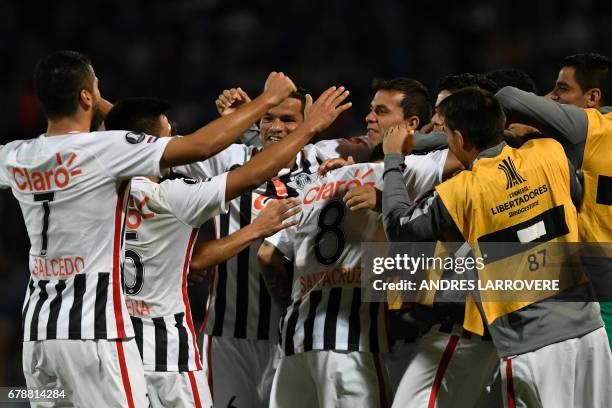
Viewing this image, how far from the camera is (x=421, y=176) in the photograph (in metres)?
4.98

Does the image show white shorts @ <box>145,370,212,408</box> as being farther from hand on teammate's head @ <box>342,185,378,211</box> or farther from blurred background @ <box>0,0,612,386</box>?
blurred background @ <box>0,0,612,386</box>

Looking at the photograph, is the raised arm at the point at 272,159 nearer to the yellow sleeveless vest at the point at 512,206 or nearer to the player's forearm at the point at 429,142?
the yellow sleeveless vest at the point at 512,206

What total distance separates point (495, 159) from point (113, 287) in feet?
5.99

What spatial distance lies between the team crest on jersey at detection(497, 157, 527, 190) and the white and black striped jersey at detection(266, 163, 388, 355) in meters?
0.76

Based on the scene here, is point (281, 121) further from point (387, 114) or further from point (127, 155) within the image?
point (127, 155)

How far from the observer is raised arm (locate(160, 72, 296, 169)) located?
157 inches

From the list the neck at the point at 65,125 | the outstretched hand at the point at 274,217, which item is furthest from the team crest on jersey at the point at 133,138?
the outstretched hand at the point at 274,217

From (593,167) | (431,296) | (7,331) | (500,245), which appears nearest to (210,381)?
(431,296)

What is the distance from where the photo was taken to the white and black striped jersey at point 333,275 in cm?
470

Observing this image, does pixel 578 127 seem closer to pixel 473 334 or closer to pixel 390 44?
pixel 473 334

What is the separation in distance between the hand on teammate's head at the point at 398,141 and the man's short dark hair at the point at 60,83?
1480mm

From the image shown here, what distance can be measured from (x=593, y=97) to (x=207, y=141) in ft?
8.03

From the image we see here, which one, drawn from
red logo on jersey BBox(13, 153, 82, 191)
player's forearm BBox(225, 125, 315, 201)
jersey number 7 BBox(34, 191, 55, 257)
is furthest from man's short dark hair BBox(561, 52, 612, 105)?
jersey number 7 BBox(34, 191, 55, 257)

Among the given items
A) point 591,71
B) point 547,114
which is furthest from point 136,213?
point 591,71
